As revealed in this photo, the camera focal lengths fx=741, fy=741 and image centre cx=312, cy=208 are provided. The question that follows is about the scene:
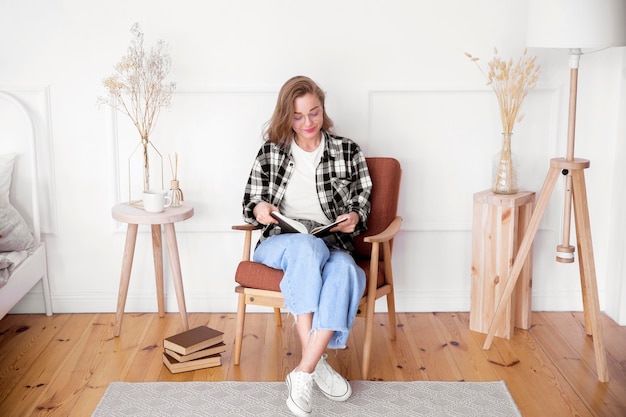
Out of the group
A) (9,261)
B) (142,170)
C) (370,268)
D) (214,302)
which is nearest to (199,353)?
(214,302)

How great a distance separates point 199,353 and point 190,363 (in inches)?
2.1

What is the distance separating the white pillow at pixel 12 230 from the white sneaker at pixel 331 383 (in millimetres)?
1470

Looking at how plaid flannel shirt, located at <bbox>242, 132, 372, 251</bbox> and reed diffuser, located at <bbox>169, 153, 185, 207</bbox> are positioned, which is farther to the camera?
reed diffuser, located at <bbox>169, 153, 185, 207</bbox>

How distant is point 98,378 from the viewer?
2.87 metres

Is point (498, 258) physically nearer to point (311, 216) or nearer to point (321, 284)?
point (311, 216)

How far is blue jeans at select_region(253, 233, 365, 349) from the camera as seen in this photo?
8.70 feet

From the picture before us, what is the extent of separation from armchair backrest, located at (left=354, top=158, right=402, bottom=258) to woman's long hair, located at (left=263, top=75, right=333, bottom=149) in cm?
33

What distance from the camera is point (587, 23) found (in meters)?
2.77

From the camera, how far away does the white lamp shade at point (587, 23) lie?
2.76 meters

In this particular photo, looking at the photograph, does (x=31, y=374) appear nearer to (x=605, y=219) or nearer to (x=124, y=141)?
(x=124, y=141)

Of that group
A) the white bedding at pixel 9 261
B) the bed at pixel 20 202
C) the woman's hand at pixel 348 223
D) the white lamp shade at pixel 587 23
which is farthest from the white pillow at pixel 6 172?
the white lamp shade at pixel 587 23

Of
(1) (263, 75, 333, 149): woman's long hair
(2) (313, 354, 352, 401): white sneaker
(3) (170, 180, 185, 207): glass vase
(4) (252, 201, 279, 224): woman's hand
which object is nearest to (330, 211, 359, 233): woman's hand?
(4) (252, 201, 279, 224): woman's hand

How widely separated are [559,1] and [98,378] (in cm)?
227

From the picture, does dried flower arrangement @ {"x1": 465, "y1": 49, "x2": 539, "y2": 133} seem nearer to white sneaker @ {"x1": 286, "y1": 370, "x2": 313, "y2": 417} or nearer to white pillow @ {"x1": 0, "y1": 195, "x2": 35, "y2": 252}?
white sneaker @ {"x1": 286, "y1": 370, "x2": 313, "y2": 417}
